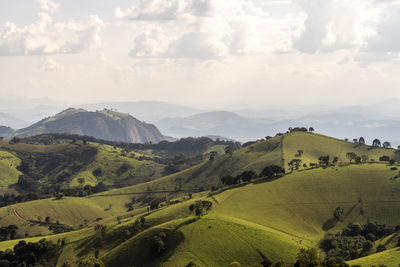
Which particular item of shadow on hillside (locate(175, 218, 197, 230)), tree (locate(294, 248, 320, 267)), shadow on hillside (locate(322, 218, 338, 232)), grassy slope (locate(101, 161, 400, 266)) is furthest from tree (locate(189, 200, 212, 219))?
tree (locate(294, 248, 320, 267))

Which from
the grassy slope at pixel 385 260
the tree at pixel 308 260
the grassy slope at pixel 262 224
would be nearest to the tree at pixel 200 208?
the grassy slope at pixel 262 224

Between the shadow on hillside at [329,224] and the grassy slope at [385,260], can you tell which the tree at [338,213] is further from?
the grassy slope at [385,260]

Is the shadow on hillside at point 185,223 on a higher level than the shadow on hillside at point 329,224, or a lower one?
higher

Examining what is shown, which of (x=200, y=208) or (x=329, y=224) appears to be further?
(x=329, y=224)

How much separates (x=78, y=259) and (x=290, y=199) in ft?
374

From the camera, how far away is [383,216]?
185 metres

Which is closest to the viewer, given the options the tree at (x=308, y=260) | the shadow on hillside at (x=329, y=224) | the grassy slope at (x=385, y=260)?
the tree at (x=308, y=260)

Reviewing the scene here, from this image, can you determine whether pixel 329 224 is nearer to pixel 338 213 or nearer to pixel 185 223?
pixel 338 213

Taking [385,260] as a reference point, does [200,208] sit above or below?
above

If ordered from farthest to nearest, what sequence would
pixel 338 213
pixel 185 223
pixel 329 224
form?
pixel 338 213 → pixel 329 224 → pixel 185 223

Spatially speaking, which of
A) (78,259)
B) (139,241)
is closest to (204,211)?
(139,241)

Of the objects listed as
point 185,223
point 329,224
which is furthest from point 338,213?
point 185,223

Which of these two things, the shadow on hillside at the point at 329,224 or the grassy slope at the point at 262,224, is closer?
the grassy slope at the point at 262,224

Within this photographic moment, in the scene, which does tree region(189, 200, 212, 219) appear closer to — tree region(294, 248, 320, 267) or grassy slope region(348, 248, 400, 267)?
tree region(294, 248, 320, 267)
